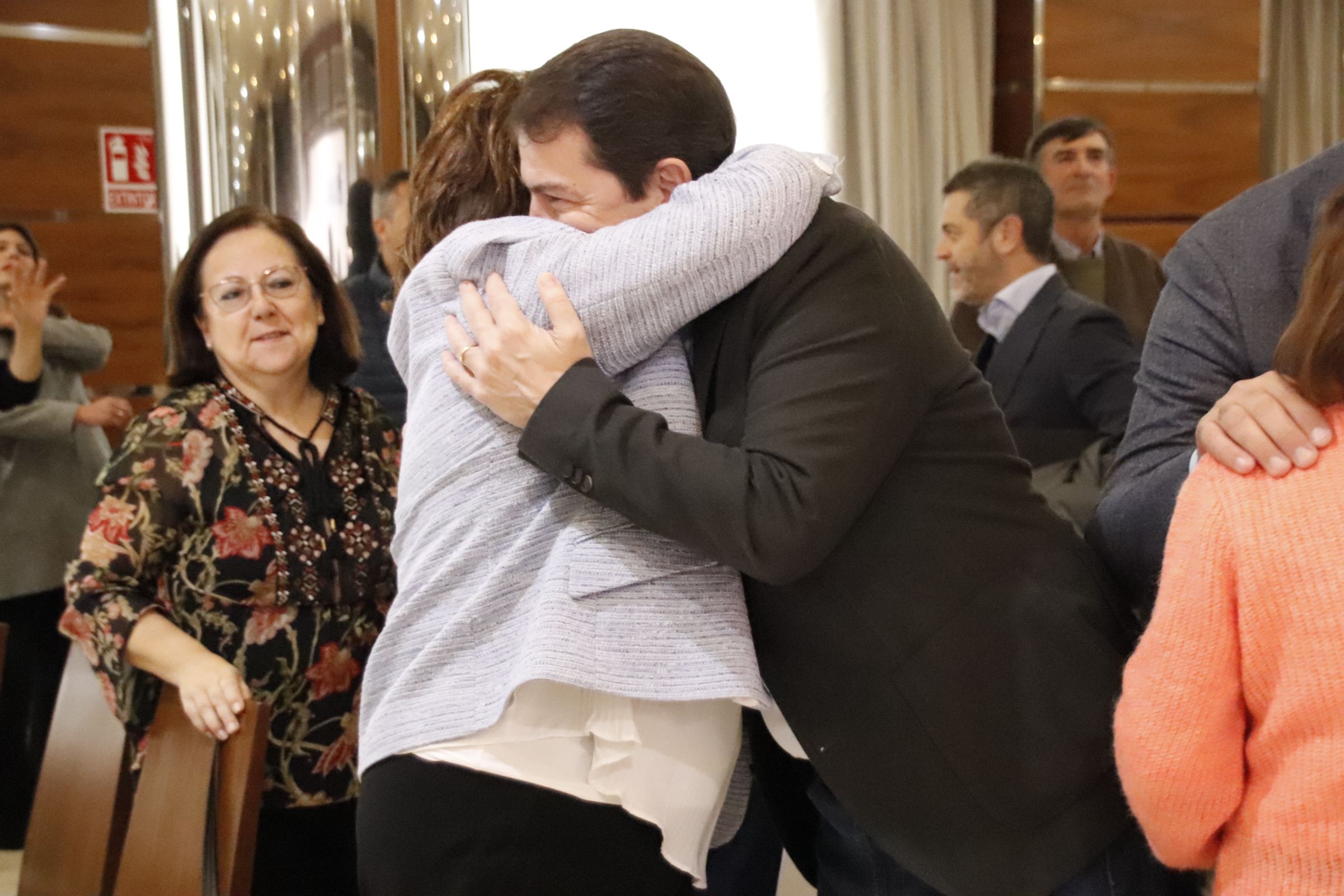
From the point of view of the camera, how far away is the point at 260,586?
6.26ft

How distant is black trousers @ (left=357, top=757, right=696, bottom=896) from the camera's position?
1.06 metres

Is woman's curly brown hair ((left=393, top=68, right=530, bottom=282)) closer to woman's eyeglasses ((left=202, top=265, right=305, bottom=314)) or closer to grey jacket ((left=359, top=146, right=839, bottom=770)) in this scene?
grey jacket ((left=359, top=146, right=839, bottom=770))

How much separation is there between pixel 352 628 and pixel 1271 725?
1409 mm

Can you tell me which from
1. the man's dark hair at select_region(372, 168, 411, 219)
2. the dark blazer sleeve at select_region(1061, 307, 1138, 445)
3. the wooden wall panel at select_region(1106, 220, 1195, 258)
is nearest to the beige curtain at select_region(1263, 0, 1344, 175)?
the wooden wall panel at select_region(1106, 220, 1195, 258)

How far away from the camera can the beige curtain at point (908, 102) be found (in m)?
4.77

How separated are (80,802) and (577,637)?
1367 millimetres

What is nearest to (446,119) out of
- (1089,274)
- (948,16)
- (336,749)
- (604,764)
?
(604,764)

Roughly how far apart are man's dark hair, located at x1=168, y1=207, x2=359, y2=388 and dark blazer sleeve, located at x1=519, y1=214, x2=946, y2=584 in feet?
4.13

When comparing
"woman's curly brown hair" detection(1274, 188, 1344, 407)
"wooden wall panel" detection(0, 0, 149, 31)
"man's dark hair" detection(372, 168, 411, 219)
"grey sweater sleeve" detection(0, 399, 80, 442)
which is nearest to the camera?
"woman's curly brown hair" detection(1274, 188, 1344, 407)

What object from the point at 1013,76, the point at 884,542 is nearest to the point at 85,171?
the point at 1013,76

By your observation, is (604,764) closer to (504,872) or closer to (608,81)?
(504,872)

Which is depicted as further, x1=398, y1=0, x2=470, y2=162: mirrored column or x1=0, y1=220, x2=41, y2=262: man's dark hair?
x1=398, y1=0, x2=470, y2=162: mirrored column

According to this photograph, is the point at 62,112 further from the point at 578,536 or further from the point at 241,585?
the point at 578,536

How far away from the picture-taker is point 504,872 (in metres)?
1.07
